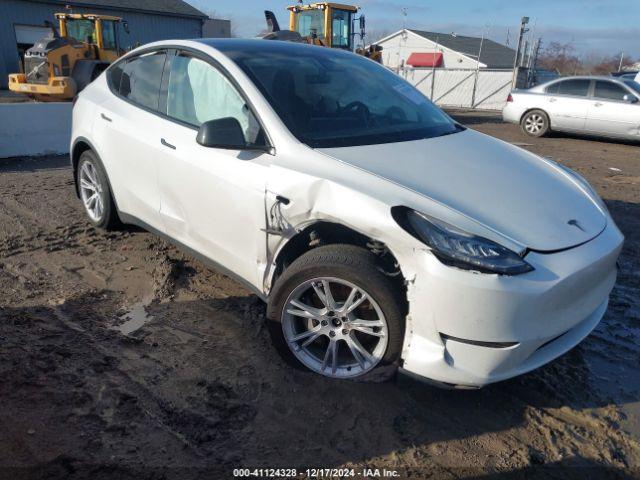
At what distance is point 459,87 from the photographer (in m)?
25.9

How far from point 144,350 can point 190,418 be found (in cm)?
71

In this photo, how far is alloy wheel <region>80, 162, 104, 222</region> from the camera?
15.1ft

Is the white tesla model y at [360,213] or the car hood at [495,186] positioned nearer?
the white tesla model y at [360,213]

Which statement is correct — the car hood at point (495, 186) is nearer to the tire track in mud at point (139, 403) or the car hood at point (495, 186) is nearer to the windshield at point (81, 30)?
the tire track in mud at point (139, 403)

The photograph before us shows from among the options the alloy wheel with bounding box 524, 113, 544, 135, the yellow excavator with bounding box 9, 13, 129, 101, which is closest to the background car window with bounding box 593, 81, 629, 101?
the alloy wheel with bounding box 524, 113, 544, 135

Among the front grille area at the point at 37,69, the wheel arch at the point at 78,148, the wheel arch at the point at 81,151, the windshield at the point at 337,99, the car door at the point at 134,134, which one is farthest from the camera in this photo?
the front grille area at the point at 37,69

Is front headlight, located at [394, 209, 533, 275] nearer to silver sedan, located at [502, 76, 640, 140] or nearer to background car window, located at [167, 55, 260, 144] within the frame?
background car window, located at [167, 55, 260, 144]

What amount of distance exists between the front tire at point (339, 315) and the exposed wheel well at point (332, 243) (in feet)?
0.19

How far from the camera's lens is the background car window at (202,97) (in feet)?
10.4

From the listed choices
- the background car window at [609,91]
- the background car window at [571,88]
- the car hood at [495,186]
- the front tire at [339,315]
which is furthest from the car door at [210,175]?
the background car window at [571,88]

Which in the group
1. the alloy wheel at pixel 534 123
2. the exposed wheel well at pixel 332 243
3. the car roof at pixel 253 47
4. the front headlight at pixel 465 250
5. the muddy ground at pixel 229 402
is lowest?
the muddy ground at pixel 229 402

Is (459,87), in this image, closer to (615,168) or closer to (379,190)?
(615,168)

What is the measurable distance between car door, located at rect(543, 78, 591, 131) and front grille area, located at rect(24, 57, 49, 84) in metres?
13.6

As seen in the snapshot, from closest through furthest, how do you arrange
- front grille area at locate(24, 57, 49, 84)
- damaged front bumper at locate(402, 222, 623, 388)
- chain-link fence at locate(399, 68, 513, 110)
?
damaged front bumper at locate(402, 222, 623, 388), front grille area at locate(24, 57, 49, 84), chain-link fence at locate(399, 68, 513, 110)
